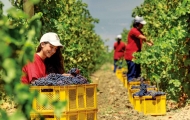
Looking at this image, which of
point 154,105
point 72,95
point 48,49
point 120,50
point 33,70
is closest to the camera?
point 72,95

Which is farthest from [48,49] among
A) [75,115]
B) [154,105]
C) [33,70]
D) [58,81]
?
[154,105]

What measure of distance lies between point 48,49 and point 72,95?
2.63 ft

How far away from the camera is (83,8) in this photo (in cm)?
1603

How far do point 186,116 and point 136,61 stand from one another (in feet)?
10.6

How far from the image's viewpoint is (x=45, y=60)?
5848 millimetres

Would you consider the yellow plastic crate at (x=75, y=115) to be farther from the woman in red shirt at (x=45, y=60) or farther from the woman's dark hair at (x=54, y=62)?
the woman's dark hair at (x=54, y=62)

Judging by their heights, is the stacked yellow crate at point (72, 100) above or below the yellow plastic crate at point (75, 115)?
above

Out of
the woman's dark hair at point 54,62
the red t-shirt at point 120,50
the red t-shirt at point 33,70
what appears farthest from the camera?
the red t-shirt at point 120,50

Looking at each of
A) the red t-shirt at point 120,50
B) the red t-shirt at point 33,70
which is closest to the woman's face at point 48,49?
the red t-shirt at point 33,70

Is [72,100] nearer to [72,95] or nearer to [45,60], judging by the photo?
[72,95]

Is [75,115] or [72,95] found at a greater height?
[72,95]

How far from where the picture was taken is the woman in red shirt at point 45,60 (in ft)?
17.4

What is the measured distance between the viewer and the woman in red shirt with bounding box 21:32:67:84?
5.30 metres

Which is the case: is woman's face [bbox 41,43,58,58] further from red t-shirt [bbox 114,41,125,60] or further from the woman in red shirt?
red t-shirt [bbox 114,41,125,60]
